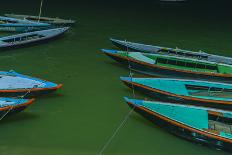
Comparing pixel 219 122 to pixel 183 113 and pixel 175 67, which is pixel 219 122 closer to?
pixel 183 113

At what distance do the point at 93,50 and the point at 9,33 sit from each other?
18.3 feet

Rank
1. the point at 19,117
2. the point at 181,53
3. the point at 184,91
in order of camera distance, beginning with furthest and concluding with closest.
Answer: the point at 181,53
the point at 184,91
the point at 19,117

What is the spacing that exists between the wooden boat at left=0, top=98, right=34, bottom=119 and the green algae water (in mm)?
543

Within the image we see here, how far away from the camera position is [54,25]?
76.3ft

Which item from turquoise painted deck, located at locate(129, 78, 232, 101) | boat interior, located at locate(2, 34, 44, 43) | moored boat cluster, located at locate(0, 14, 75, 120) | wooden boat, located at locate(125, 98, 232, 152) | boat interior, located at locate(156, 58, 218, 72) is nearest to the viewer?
wooden boat, located at locate(125, 98, 232, 152)

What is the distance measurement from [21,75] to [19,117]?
236 cm

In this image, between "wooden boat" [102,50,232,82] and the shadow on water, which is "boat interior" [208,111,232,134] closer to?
"wooden boat" [102,50,232,82]

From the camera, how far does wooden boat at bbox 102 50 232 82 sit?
15.8 metres

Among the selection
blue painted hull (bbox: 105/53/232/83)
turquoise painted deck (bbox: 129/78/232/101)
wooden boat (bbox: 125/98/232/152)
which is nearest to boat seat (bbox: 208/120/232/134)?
wooden boat (bbox: 125/98/232/152)

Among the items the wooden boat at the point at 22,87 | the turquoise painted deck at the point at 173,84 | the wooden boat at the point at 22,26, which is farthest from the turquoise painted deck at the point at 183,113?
the wooden boat at the point at 22,26

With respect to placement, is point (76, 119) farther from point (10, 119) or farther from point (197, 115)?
point (197, 115)

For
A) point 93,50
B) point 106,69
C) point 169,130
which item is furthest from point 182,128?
point 93,50

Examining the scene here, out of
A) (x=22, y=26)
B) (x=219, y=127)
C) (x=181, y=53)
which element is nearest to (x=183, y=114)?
(x=219, y=127)

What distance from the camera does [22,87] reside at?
13328mm
